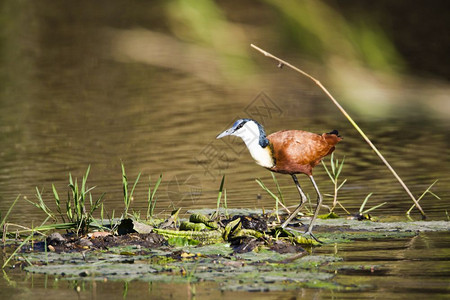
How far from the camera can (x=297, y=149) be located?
5.82 meters

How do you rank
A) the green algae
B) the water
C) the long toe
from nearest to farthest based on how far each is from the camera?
the water
the green algae
the long toe

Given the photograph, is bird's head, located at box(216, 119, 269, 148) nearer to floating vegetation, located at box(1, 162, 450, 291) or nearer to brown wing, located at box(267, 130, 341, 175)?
brown wing, located at box(267, 130, 341, 175)

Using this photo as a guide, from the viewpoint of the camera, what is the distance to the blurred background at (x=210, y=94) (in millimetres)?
1208

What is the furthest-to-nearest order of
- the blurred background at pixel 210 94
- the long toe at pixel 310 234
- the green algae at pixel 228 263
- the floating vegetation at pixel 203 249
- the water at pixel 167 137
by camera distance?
1. the long toe at pixel 310 234
2. the floating vegetation at pixel 203 249
3. the green algae at pixel 228 263
4. the water at pixel 167 137
5. the blurred background at pixel 210 94

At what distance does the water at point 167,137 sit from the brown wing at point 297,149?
0.56m

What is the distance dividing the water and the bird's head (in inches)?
20.3

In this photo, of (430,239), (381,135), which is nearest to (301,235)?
(430,239)

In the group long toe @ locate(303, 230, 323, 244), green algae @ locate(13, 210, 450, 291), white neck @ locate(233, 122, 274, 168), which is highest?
white neck @ locate(233, 122, 274, 168)

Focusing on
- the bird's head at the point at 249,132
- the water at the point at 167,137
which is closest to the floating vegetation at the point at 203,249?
the water at the point at 167,137

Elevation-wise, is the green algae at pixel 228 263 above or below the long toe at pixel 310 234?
below

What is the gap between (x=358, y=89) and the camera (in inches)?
48.6

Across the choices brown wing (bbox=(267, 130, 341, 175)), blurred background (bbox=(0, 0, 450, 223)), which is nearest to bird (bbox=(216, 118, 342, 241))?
brown wing (bbox=(267, 130, 341, 175))

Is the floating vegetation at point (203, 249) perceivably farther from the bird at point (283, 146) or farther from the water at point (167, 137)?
the bird at point (283, 146)

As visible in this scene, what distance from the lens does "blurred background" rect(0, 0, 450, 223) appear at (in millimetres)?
1208
